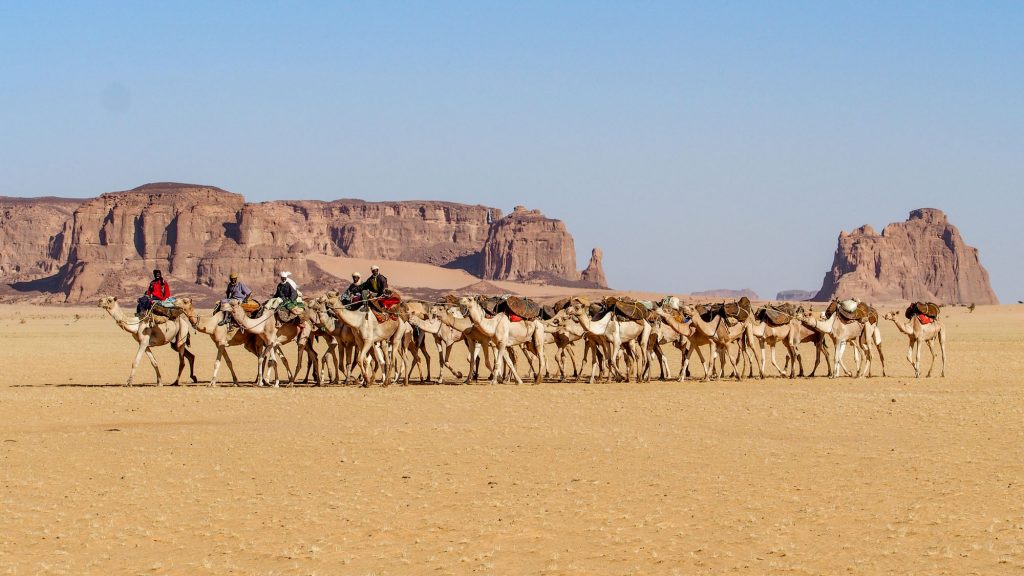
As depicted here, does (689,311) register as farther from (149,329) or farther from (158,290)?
(149,329)

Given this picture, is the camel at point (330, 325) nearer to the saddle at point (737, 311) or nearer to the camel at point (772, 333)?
the saddle at point (737, 311)

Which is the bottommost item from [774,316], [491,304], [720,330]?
[720,330]

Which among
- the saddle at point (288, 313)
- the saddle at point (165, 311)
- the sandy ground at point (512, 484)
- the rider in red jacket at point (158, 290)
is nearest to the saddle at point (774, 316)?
the sandy ground at point (512, 484)

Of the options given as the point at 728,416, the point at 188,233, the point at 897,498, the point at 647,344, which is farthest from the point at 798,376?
the point at 188,233

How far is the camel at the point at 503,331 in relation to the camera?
25.0 metres

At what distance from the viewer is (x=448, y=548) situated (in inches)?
410

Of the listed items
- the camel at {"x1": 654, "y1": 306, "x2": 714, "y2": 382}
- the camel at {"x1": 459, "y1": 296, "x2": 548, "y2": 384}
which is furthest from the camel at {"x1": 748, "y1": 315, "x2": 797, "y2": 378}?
the camel at {"x1": 459, "y1": 296, "x2": 548, "y2": 384}

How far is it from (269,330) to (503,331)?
4.60 metres

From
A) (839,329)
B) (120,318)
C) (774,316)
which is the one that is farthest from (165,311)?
(839,329)

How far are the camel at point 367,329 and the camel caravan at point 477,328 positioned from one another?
0.02m

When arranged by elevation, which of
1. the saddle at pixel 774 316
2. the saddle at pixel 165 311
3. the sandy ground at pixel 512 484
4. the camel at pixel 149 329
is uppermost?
the saddle at pixel 774 316

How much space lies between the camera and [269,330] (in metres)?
24.8

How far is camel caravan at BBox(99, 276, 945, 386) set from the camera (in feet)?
80.8

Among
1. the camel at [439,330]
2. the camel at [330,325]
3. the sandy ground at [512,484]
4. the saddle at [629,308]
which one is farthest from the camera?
the saddle at [629,308]
